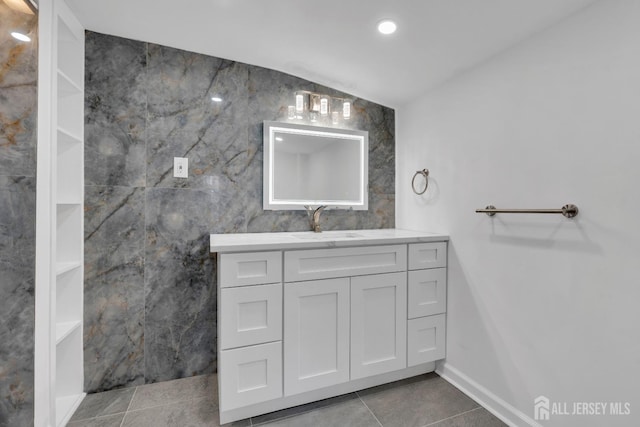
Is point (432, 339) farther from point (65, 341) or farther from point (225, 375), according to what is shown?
point (65, 341)

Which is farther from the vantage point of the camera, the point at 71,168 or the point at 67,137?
the point at 71,168

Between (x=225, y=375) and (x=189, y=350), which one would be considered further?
(x=189, y=350)

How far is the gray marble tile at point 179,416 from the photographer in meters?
1.49

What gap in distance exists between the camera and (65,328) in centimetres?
154

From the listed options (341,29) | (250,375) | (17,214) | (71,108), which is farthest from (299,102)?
(250,375)

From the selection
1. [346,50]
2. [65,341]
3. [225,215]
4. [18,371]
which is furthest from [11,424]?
[346,50]

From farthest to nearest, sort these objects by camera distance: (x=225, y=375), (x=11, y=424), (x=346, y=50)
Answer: (x=346, y=50)
(x=225, y=375)
(x=11, y=424)

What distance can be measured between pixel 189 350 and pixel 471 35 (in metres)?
2.40

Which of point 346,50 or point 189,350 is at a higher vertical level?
point 346,50

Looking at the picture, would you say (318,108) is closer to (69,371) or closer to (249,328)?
(249,328)

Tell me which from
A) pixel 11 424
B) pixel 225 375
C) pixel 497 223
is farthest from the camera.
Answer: pixel 497 223

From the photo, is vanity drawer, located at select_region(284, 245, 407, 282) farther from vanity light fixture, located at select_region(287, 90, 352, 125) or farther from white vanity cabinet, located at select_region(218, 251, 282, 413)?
vanity light fixture, located at select_region(287, 90, 352, 125)

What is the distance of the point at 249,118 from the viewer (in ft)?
6.47

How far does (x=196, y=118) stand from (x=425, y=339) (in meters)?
2.01
